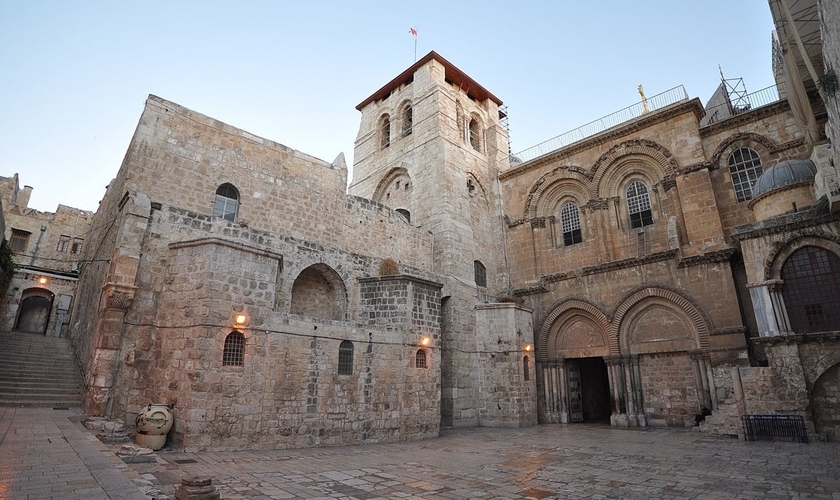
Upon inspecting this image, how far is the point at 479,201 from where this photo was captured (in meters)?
20.8

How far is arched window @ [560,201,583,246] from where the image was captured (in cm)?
1872

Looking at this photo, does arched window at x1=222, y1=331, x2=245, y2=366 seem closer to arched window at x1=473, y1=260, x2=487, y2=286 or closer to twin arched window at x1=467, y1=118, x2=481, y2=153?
arched window at x1=473, y1=260, x2=487, y2=286

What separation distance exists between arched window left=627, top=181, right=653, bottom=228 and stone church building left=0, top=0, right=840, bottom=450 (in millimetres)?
81

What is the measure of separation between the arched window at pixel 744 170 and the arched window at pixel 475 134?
10917 millimetres

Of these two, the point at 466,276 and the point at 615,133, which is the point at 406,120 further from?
the point at 615,133

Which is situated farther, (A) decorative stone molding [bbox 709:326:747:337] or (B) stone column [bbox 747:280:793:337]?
(A) decorative stone molding [bbox 709:326:747:337]

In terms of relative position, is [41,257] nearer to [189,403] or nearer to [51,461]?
[189,403]

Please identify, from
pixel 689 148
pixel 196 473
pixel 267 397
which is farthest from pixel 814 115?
pixel 196 473

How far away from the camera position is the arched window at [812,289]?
11.5 meters

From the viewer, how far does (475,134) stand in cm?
2298

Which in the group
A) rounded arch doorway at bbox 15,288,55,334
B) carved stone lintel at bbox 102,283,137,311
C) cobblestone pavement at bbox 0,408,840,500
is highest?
rounded arch doorway at bbox 15,288,55,334

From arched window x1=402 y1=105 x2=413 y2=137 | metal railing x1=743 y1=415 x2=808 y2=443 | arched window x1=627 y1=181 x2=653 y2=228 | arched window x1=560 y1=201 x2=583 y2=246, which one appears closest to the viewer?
metal railing x1=743 y1=415 x2=808 y2=443

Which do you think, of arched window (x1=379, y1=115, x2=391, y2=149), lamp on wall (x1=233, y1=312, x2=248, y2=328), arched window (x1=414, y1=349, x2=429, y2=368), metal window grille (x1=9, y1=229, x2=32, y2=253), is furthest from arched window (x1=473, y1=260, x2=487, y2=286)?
metal window grille (x1=9, y1=229, x2=32, y2=253)

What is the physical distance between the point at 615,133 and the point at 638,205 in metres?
3.13
